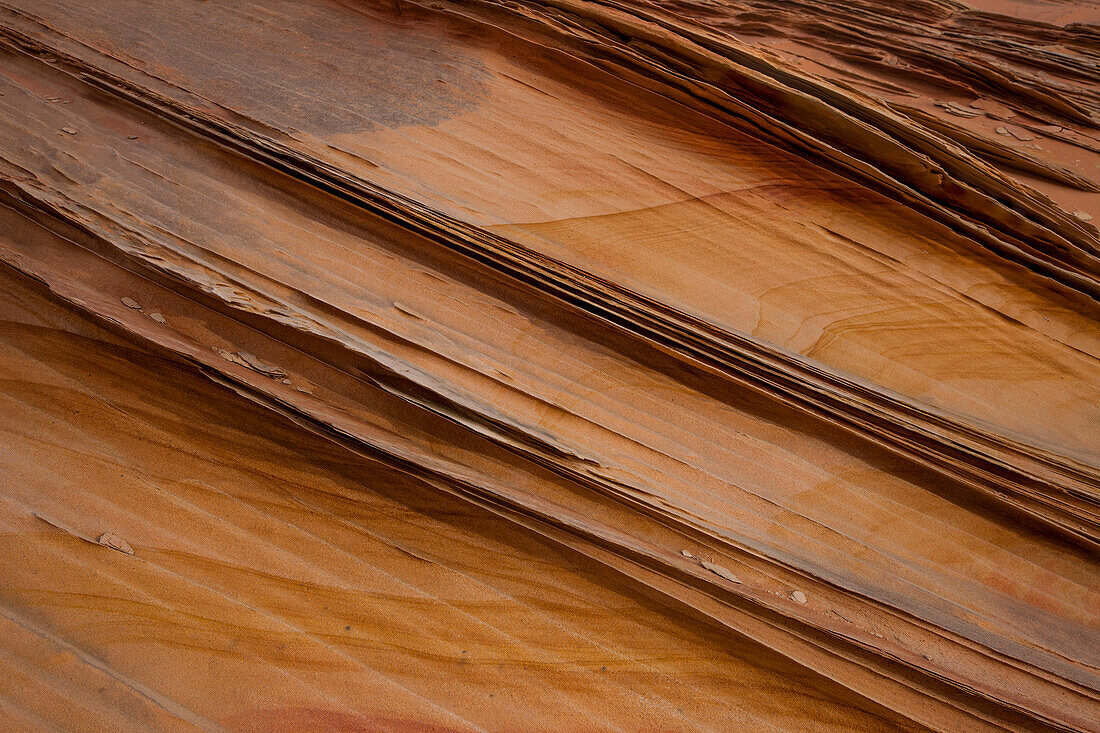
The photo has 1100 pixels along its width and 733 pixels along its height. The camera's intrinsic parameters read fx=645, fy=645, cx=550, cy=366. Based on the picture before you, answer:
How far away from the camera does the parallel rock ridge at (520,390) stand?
5.95 ft

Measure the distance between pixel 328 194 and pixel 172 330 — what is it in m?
0.76

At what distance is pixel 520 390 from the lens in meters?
2.16

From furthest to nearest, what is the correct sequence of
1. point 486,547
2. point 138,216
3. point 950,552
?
1. point 138,216
2. point 950,552
3. point 486,547

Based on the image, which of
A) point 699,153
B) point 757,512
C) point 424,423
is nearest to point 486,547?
point 424,423

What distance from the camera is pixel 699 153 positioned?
298 cm

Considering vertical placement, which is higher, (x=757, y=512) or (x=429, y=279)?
(x=429, y=279)

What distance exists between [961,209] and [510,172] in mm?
2047

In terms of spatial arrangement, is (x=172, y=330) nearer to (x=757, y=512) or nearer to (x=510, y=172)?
(x=510, y=172)

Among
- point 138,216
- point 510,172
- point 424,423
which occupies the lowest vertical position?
point 424,423

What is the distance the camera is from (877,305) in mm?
2652

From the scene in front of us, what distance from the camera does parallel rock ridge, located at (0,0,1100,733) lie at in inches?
71.4

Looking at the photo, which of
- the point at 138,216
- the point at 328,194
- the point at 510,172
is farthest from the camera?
the point at 510,172

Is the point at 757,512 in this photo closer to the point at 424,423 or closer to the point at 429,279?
the point at 424,423

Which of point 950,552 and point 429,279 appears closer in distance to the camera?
point 950,552
